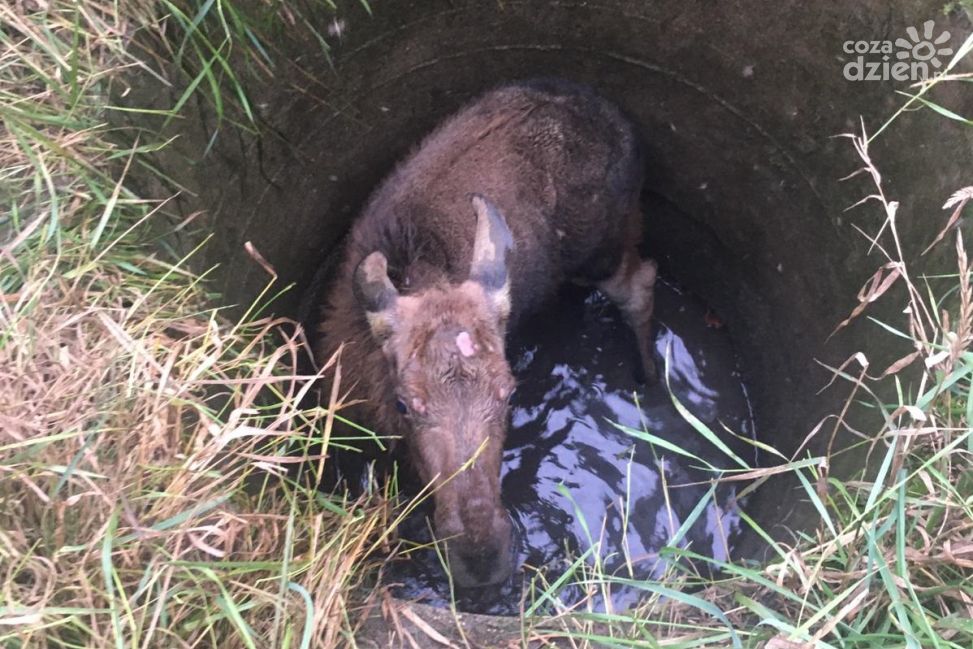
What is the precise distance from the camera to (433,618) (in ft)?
7.91

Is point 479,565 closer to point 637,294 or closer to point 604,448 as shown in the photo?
point 604,448

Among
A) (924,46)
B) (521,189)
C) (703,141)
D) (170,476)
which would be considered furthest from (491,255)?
(924,46)

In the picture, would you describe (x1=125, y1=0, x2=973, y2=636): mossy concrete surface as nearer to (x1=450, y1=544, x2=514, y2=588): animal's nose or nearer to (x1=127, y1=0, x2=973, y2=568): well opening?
(x1=127, y1=0, x2=973, y2=568): well opening

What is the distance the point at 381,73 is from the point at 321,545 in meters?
2.67

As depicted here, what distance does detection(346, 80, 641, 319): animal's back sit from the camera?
3.79 metres

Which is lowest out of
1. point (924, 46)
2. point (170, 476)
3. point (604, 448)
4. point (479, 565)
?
point (604, 448)

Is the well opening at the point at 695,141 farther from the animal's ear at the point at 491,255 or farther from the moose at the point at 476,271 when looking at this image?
the animal's ear at the point at 491,255

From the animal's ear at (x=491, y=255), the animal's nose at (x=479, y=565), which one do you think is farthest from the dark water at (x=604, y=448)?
the animal's ear at (x=491, y=255)

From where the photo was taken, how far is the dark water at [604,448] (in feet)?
13.4

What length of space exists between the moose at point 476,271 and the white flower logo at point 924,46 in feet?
4.76

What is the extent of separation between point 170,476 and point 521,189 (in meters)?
2.46

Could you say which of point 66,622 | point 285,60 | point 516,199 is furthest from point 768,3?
point 66,622

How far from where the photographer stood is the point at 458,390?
120 inches

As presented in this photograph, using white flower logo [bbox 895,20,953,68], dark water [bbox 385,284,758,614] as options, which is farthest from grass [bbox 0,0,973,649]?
dark water [bbox 385,284,758,614]
